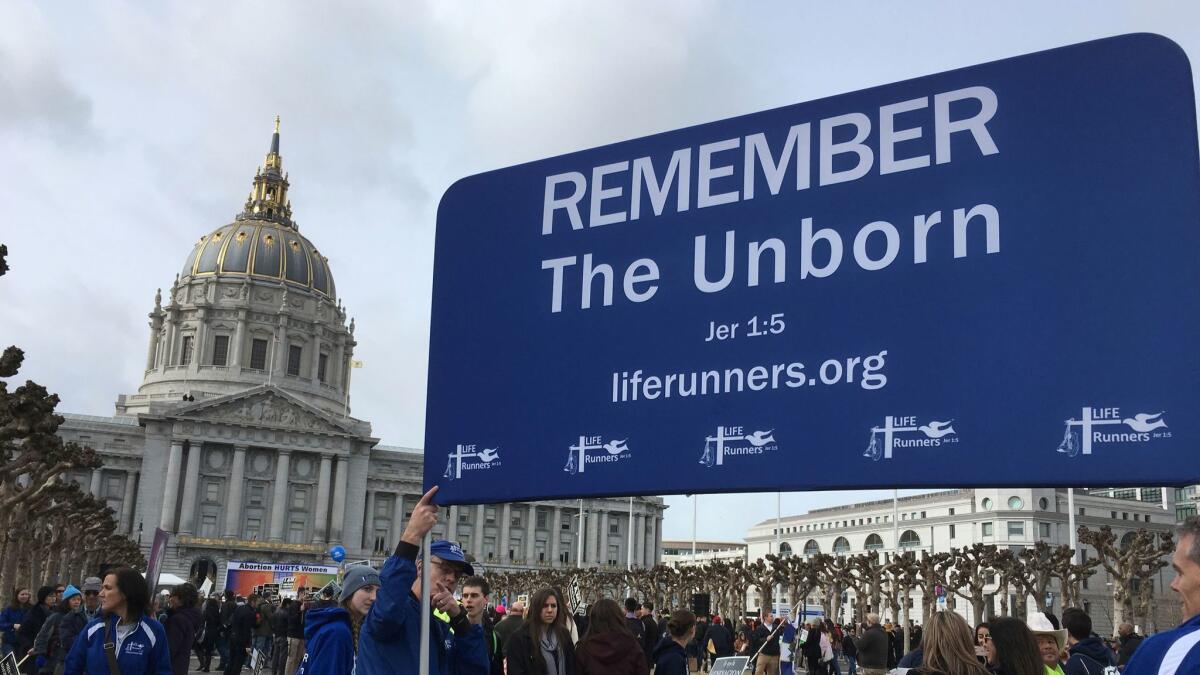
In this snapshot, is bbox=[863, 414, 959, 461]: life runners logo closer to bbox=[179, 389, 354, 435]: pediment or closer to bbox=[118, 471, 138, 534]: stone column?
bbox=[179, 389, 354, 435]: pediment

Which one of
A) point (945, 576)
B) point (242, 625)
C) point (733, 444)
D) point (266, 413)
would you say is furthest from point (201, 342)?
point (733, 444)

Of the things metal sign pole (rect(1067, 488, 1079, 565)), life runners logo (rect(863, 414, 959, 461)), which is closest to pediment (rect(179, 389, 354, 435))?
metal sign pole (rect(1067, 488, 1079, 565))

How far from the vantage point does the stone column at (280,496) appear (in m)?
98.2

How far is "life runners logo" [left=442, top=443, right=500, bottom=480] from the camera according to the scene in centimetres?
415

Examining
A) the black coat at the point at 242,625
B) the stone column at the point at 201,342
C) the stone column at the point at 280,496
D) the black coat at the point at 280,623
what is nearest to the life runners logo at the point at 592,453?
the black coat at the point at 280,623

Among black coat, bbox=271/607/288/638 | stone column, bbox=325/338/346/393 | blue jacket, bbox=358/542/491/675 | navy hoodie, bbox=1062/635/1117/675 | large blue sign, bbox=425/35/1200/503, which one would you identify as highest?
stone column, bbox=325/338/346/393

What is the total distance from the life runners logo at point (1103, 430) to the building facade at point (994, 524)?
72.0m

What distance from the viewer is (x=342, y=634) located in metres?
5.79

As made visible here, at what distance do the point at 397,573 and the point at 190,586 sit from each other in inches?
329

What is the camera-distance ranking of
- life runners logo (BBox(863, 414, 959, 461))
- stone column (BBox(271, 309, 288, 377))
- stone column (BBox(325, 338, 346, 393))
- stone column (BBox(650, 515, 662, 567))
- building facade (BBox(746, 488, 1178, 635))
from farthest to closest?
stone column (BBox(650, 515, 662, 567)) < stone column (BBox(325, 338, 346, 393)) < stone column (BBox(271, 309, 288, 377)) < building facade (BBox(746, 488, 1178, 635)) < life runners logo (BBox(863, 414, 959, 461))

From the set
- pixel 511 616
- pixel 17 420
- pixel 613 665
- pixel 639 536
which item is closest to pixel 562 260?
pixel 613 665

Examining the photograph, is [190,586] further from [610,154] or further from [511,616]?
[610,154]

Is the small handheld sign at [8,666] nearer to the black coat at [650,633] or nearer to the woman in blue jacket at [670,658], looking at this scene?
the woman in blue jacket at [670,658]

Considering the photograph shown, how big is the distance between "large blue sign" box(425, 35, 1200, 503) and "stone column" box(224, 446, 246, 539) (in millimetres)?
99051
